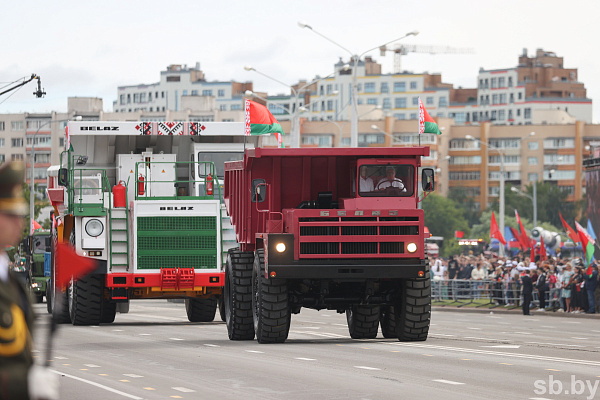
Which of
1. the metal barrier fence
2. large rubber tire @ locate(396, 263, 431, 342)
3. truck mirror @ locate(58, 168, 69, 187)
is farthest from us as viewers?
the metal barrier fence

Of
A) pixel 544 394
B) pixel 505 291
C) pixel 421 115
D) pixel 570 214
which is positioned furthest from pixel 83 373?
pixel 570 214

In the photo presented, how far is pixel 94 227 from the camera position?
83.1ft

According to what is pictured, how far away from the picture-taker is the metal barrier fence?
39312 mm

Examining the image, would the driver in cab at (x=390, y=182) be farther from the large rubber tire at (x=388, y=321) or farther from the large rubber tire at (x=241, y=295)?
the large rubber tire at (x=241, y=295)

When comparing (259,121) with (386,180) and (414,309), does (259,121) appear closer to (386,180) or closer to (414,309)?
(386,180)

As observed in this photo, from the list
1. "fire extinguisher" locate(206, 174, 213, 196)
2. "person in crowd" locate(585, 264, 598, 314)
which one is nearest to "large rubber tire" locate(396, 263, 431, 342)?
"fire extinguisher" locate(206, 174, 213, 196)

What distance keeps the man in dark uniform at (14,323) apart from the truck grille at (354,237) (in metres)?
15.9

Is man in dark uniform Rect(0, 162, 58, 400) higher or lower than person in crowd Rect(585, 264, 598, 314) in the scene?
higher

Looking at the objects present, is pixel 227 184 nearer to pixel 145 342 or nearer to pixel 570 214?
pixel 145 342

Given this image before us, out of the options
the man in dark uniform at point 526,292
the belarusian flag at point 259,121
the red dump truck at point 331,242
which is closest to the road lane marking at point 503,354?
the red dump truck at point 331,242

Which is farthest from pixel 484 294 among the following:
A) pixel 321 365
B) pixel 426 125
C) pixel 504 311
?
pixel 321 365

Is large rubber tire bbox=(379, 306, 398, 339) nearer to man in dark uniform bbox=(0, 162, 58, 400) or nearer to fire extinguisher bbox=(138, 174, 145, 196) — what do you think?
fire extinguisher bbox=(138, 174, 145, 196)

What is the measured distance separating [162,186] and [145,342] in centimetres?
494

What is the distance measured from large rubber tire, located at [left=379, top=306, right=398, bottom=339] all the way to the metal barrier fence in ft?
54.5
